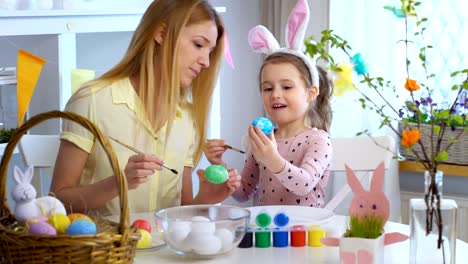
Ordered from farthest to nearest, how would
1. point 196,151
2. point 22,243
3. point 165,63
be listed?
point 196,151 < point 165,63 < point 22,243

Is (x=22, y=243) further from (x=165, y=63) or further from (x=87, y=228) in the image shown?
(x=165, y=63)

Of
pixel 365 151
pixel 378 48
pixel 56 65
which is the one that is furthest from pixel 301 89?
pixel 378 48

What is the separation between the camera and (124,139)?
2240 mm

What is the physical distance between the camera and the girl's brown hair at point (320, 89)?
249cm

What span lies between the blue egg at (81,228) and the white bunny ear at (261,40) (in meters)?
1.10

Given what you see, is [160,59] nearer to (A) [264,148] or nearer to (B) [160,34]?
(B) [160,34]

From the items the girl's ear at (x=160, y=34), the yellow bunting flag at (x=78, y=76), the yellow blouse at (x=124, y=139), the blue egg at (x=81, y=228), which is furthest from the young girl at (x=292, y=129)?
the blue egg at (x=81, y=228)

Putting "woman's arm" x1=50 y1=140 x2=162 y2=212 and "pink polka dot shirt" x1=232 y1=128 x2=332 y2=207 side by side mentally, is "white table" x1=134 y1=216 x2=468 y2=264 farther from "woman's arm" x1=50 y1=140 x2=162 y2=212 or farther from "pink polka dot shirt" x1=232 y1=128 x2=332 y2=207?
"pink polka dot shirt" x1=232 y1=128 x2=332 y2=207

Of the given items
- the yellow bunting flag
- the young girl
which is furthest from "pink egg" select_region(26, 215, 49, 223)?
the yellow bunting flag

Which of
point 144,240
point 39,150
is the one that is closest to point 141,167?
point 144,240

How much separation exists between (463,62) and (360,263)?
201cm

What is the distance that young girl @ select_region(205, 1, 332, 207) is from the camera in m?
2.34

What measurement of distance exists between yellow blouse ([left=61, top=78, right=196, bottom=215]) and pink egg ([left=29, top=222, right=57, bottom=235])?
2.08ft

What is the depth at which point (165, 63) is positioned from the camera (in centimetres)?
223
